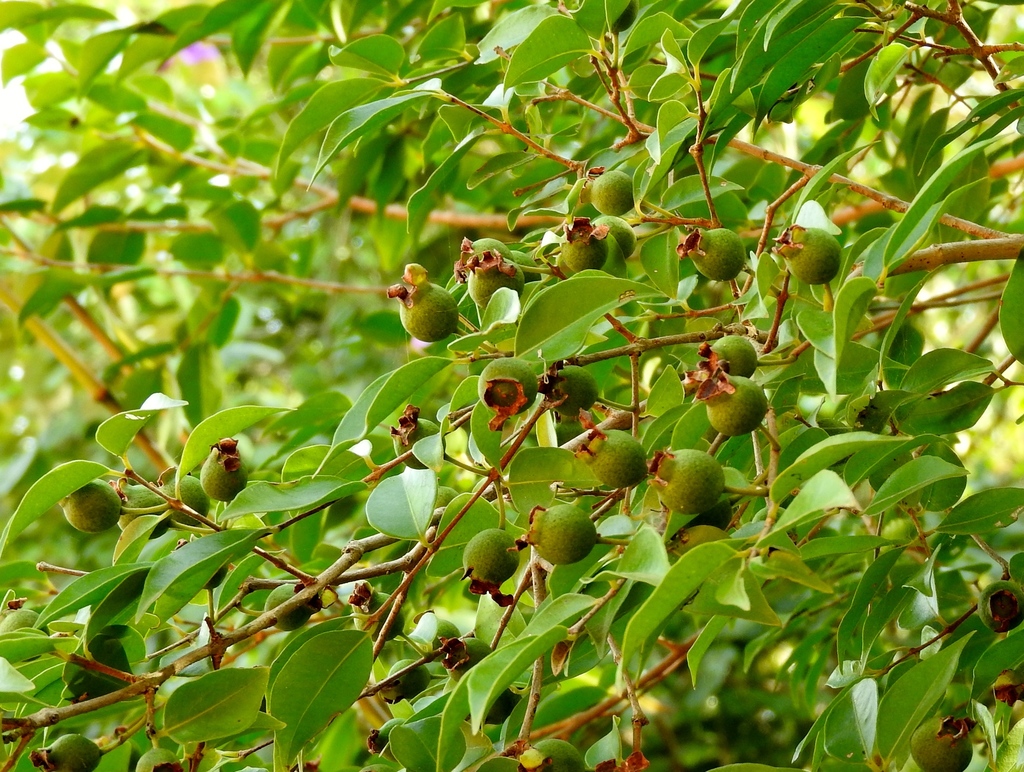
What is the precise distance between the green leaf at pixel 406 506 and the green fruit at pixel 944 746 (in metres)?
0.44

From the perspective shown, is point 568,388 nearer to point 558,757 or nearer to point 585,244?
point 585,244

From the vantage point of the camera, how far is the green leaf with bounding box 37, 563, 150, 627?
79cm

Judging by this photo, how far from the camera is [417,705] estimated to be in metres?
0.89

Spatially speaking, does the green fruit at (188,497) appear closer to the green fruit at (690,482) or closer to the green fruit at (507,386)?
the green fruit at (507,386)

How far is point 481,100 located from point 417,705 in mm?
739

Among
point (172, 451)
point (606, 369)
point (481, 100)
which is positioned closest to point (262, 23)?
point (481, 100)

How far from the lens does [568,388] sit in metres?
0.78

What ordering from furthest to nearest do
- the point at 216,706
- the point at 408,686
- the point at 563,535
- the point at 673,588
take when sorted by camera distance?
the point at 408,686 → the point at 216,706 → the point at 563,535 → the point at 673,588

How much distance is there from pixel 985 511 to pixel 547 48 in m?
0.57

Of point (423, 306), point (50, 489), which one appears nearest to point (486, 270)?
point (423, 306)

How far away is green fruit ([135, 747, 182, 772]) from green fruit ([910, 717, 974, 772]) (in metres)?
0.60

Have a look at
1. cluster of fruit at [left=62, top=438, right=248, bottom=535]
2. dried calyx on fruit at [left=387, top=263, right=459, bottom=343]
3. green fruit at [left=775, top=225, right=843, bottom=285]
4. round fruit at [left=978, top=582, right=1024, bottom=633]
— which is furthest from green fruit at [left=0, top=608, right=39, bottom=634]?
round fruit at [left=978, top=582, right=1024, bottom=633]

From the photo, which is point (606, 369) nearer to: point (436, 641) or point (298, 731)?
point (436, 641)

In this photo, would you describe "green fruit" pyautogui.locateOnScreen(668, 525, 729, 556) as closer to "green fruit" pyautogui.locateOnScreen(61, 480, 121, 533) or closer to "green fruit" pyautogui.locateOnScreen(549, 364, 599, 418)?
"green fruit" pyautogui.locateOnScreen(549, 364, 599, 418)
